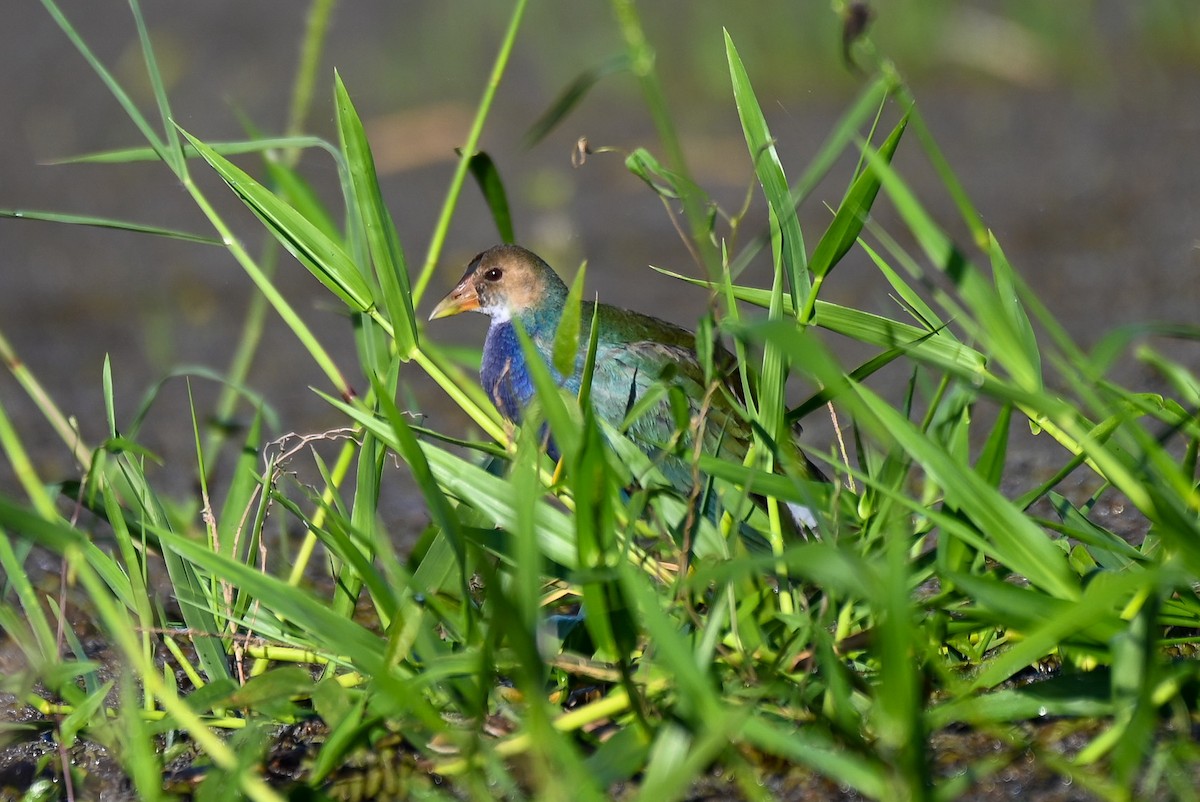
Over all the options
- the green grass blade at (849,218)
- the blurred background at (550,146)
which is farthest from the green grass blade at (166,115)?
the blurred background at (550,146)

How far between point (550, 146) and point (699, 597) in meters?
5.08

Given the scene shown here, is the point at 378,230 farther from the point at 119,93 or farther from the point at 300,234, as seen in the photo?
the point at 119,93

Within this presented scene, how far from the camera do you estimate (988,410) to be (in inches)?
138

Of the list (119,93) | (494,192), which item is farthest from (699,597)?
(119,93)

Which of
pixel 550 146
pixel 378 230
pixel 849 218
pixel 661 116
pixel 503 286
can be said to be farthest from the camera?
pixel 550 146

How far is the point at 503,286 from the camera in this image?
10.5 feet

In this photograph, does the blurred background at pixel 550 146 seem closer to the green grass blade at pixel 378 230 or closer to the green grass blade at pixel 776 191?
the green grass blade at pixel 378 230

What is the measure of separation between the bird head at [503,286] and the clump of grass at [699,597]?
109cm

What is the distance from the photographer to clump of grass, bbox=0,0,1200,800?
4.71ft

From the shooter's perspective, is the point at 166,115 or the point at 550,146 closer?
the point at 166,115

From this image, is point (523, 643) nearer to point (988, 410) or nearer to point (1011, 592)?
point (1011, 592)

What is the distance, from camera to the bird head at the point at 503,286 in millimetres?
3186

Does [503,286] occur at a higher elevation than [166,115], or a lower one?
lower

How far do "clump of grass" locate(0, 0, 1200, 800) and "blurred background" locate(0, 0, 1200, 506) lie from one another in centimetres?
177
